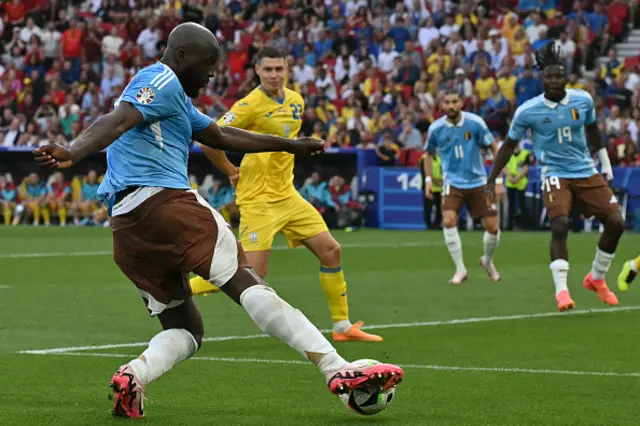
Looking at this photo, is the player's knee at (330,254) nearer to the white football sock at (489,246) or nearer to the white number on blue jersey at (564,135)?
the white number on blue jersey at (564,135)

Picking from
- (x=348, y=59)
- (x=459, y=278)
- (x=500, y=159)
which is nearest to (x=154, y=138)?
(x=500, y=159)

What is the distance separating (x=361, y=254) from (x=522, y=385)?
14.0 metres

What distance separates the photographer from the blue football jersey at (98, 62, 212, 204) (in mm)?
6938

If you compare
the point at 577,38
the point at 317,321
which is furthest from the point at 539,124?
the point at 577,38

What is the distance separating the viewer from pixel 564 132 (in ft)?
46.8

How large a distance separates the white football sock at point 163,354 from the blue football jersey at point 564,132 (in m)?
7.53

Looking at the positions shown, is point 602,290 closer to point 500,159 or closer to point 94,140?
point 500,159

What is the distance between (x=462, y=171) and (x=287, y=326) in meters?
11.5

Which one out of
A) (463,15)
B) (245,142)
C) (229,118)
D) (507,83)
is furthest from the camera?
(463,15)

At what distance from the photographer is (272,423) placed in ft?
23.3

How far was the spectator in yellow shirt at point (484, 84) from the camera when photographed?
30953 mm

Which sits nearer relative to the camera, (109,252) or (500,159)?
(500,159)

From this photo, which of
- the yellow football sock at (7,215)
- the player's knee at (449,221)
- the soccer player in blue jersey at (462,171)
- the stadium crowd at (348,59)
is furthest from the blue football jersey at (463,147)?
the yellow football sock at (7,215)

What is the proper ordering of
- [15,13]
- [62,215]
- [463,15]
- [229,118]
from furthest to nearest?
[15,13] < [62,215] < [463,15] < [229,118]
